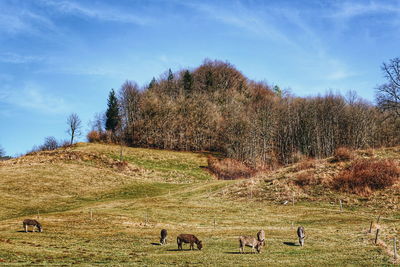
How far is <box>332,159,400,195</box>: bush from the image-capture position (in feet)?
209

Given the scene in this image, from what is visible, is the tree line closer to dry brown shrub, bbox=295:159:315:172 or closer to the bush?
dry brown shrub, bbox=295:159:315:172

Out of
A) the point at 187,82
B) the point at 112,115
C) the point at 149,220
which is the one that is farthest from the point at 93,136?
the point at 149,220

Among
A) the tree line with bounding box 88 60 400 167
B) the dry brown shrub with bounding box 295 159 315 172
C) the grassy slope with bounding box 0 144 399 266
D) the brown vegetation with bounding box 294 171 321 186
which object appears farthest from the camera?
the tree line with bounding box 88 60 400 167

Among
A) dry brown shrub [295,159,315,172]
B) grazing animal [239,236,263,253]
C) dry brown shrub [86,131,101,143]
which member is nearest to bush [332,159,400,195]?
dry brown shrub [295,159,315,172]

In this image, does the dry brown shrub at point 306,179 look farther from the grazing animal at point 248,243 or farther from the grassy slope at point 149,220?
the grazing animal at point 248,243

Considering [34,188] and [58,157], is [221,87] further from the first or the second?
[34,188]

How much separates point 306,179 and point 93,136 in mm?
98147

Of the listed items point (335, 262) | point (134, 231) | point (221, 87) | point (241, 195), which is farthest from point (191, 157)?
point (335, 262)

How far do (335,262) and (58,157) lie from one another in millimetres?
90019

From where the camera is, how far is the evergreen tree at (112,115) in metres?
150

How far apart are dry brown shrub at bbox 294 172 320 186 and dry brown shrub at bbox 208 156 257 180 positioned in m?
41.5

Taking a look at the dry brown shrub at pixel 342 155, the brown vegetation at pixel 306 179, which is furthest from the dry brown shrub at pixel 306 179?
the dry brown shrub at pixel 342 155

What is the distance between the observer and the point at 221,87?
191 meters

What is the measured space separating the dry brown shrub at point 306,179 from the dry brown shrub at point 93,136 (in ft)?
302
